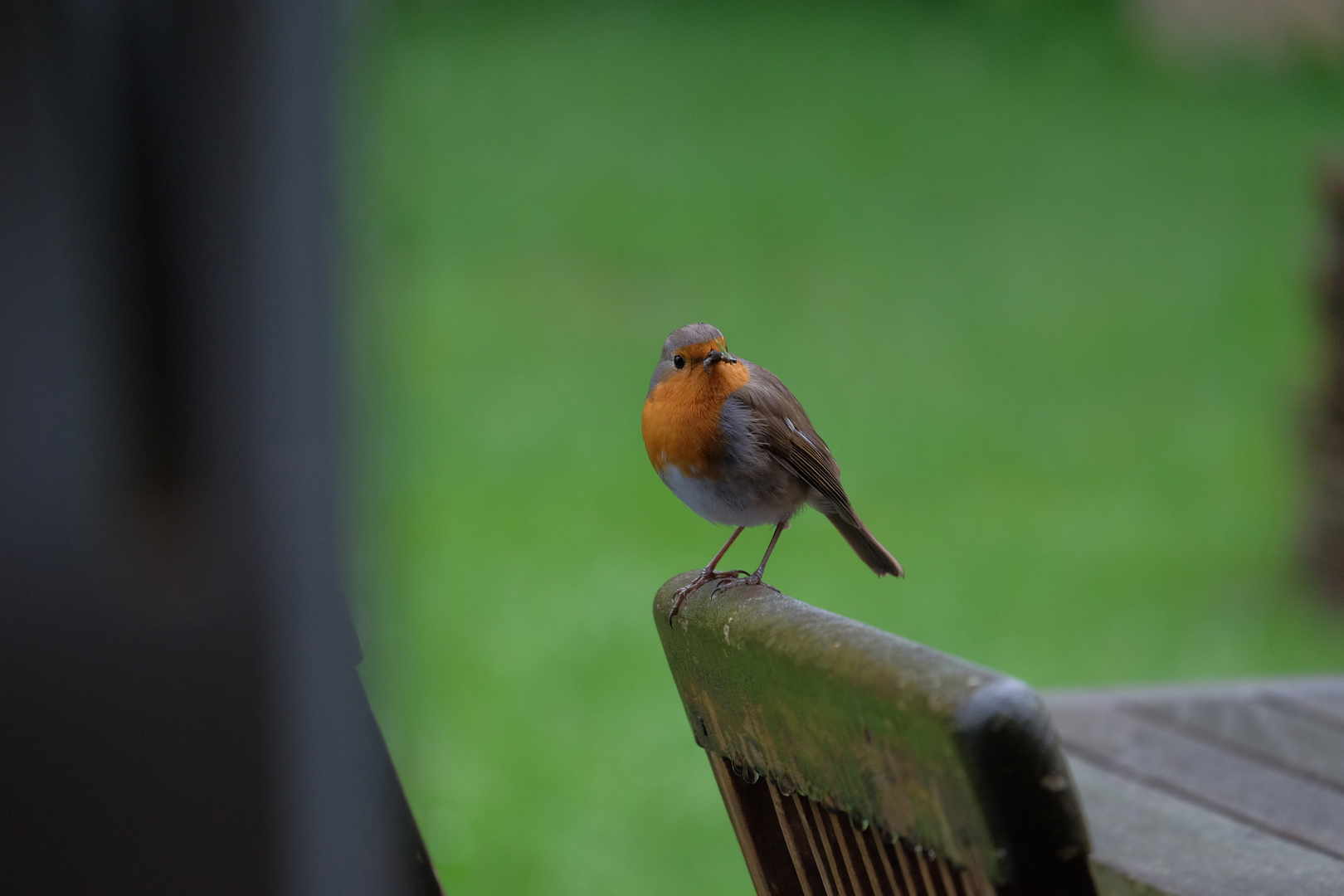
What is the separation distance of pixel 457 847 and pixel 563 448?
249cm

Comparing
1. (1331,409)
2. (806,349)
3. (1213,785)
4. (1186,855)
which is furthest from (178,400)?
(806,349)

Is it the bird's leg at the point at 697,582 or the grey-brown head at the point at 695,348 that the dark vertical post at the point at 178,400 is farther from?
the grey-brown head at the point at 695,348

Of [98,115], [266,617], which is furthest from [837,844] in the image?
[98,115]

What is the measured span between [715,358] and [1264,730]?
100cm

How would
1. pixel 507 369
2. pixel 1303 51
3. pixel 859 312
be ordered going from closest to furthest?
pixel 507 369, pixel 859 312, pixel 1303 51

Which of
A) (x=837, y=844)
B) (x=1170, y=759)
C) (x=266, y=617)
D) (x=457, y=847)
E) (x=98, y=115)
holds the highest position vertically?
(x=98, y=115)

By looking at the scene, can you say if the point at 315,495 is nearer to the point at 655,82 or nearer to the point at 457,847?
the point at 457,847

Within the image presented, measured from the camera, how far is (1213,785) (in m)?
1.79

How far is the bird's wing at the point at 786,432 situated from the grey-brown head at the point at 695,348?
0.06 m

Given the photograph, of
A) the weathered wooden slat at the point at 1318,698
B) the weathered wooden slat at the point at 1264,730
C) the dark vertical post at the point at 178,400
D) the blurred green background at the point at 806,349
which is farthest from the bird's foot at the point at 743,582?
the weathered wooden slat at the point at 1318,698

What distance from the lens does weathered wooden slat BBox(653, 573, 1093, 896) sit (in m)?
0.76

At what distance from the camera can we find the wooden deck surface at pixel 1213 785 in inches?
60.3

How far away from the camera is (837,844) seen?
995 millimetres

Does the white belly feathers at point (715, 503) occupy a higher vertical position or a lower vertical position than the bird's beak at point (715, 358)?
lower
